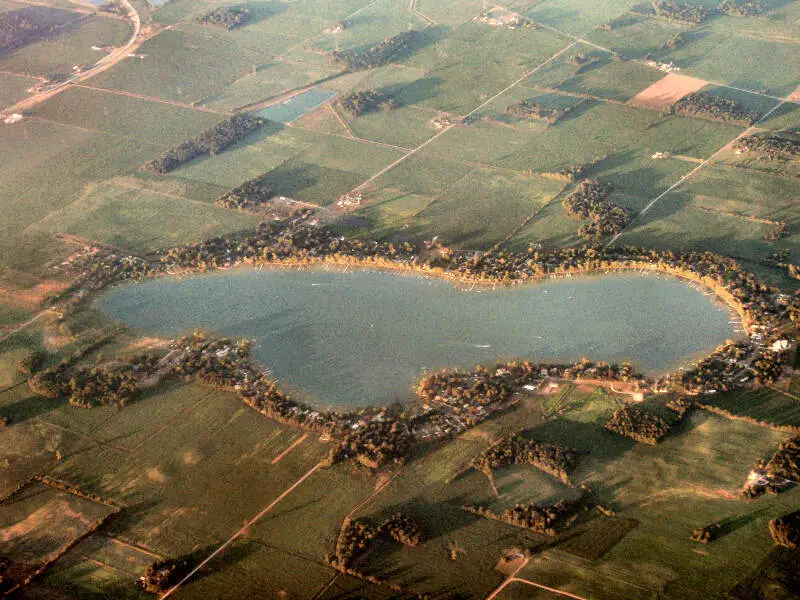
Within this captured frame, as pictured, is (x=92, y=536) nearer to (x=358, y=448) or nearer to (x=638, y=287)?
(x=358, y=448)

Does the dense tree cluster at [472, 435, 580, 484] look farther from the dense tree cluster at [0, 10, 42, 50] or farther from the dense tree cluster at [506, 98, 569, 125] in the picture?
the dense tree cluster at [0, 10, 42, 50]

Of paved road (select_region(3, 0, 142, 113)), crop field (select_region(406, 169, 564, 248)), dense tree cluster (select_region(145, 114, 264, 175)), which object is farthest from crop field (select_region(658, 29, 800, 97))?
paved road (select_region(3, 0, 142, 113))

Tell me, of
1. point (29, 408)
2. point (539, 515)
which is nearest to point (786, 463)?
point (539, 515)

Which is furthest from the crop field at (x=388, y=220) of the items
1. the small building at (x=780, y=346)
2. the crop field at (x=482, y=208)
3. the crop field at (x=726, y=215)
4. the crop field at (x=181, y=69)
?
the small building at (x=780, y=346)

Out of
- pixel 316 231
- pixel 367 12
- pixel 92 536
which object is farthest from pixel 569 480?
pixel 367 12

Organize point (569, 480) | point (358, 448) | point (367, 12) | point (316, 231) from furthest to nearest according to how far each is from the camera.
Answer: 1. point (367, 12)
2. point (316, 231)
3. point (358, 448)
4. point (569, 480)

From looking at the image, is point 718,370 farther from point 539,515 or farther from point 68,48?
point 68,48
